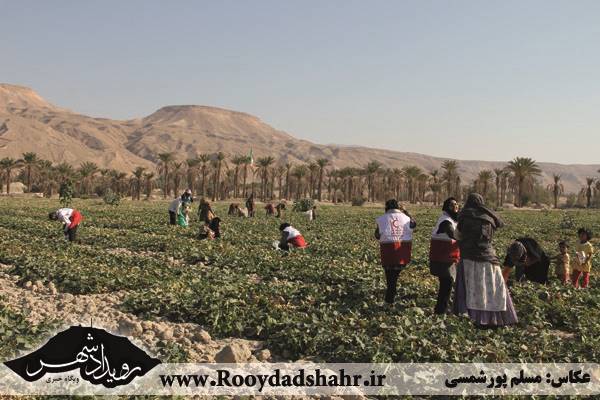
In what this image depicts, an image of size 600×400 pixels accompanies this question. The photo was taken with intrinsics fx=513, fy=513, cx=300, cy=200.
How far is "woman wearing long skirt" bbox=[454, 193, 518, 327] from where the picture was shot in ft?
23.0

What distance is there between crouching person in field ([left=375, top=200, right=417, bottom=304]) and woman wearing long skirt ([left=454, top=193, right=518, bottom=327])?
42.1 inches

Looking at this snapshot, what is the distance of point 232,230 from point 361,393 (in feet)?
51.7

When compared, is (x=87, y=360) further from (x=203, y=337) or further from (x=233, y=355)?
(x=203, y=337)

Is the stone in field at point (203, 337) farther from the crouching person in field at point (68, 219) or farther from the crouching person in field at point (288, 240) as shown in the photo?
the crouching person in field at point (68, 219)

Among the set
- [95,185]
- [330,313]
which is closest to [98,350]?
[330,313]

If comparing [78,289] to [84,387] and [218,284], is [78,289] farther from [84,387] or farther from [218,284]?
[84,387]

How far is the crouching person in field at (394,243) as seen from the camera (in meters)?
8.20

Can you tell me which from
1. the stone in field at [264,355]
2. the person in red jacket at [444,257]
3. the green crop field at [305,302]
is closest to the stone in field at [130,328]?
the green crop field at [305,302]

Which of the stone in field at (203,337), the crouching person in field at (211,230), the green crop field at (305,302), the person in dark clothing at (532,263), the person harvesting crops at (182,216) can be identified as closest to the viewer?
the green crop field at (305,302)

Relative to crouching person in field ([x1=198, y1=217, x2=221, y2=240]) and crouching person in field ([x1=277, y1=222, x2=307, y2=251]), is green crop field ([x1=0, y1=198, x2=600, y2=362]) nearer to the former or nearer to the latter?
crouching person in field ([x1=277, y1=222, x2=307, y2=251])

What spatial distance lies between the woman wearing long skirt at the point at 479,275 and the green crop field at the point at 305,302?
241mm

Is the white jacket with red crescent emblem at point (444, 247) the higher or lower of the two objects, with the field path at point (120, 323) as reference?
higher

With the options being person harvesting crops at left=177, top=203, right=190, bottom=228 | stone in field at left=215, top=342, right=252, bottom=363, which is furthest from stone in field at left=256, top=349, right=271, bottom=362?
person harvesting crops at left=177, top=203, right=190, bottom=228

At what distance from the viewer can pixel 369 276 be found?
419 inches
